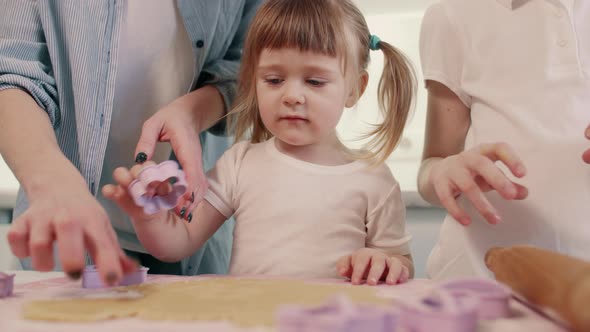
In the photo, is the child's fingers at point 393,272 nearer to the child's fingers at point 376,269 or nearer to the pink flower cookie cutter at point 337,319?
the child's fingers at point 376,269

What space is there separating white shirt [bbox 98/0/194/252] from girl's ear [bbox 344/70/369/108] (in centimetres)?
30

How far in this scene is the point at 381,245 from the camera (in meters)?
0.89

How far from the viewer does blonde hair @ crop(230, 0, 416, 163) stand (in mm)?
890

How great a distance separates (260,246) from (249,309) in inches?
15.5

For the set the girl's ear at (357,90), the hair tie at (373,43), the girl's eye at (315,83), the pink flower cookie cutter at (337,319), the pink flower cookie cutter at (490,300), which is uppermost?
the hair tie at (373,43)

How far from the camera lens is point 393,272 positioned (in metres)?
0.73

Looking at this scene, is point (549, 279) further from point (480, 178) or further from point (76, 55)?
point (76, 55)

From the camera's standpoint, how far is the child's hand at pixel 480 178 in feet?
2.15

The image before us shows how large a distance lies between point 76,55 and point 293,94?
0.37 m

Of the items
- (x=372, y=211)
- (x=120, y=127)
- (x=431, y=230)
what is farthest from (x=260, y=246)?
(x=431, y=230)

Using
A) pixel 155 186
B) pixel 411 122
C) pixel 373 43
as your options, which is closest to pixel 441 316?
pixel 155 186

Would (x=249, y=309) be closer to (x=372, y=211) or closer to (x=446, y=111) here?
(x=372, y=211)

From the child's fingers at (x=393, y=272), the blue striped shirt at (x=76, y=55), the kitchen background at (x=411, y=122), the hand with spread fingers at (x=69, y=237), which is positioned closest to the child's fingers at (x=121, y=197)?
the hand with spread fingers at (x=69, y=237)

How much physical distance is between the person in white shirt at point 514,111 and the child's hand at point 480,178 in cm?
3
